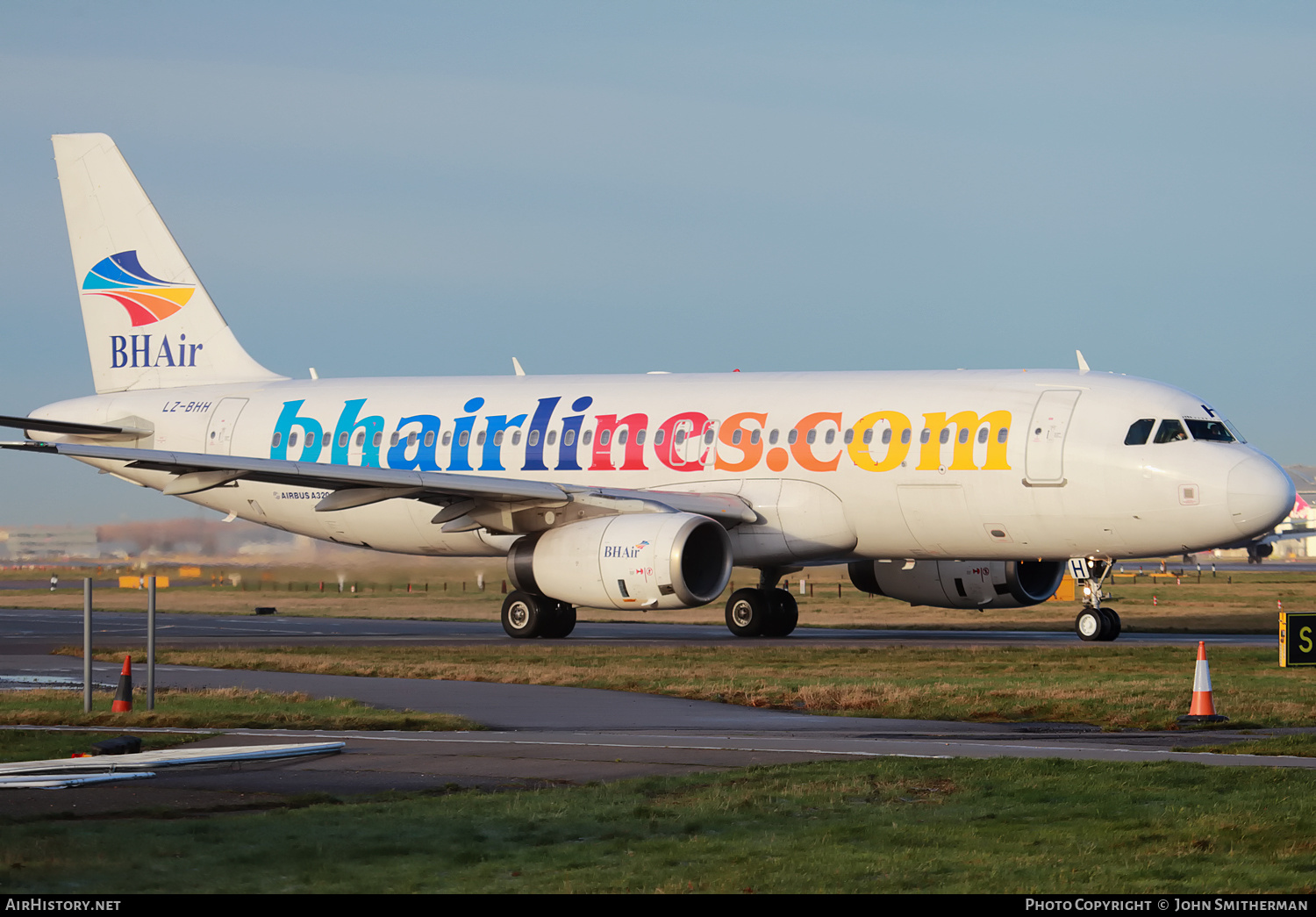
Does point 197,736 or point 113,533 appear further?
point 113,533

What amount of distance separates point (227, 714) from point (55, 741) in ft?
8.35

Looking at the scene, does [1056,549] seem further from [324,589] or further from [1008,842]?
[324,589]

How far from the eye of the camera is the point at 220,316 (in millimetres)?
37094

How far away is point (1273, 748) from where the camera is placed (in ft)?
43.4

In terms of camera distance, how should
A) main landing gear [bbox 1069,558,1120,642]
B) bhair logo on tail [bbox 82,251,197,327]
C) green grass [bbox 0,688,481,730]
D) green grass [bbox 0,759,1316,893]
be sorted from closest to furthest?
green grass [bbox 0,759,1316,893], green grass [bbox 0,688,481,730], main landing gear [bbox 1069,558,1120,642], bhair logo on tail [bbox 82,251,197,327]

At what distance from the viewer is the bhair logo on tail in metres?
37.0

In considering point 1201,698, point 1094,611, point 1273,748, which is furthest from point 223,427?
point 1273,748

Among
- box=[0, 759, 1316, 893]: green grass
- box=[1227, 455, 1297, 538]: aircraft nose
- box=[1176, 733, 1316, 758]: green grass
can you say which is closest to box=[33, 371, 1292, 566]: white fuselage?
box=[1227, 455, 1297, 538]: aircraft nose

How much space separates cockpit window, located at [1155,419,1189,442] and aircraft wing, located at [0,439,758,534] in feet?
22.2

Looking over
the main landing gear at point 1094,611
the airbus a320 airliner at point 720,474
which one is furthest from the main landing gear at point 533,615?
the main landing gear at point 1094,611

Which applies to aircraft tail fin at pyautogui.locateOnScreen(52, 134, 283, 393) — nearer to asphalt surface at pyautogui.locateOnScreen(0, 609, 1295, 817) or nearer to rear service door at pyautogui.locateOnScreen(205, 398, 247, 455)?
rear service door at pyautogui.locateOnScreen(205, 398, 247, 455)

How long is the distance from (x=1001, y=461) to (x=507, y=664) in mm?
8688

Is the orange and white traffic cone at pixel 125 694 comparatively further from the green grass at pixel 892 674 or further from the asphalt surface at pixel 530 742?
the green grass at pixel 892 674
